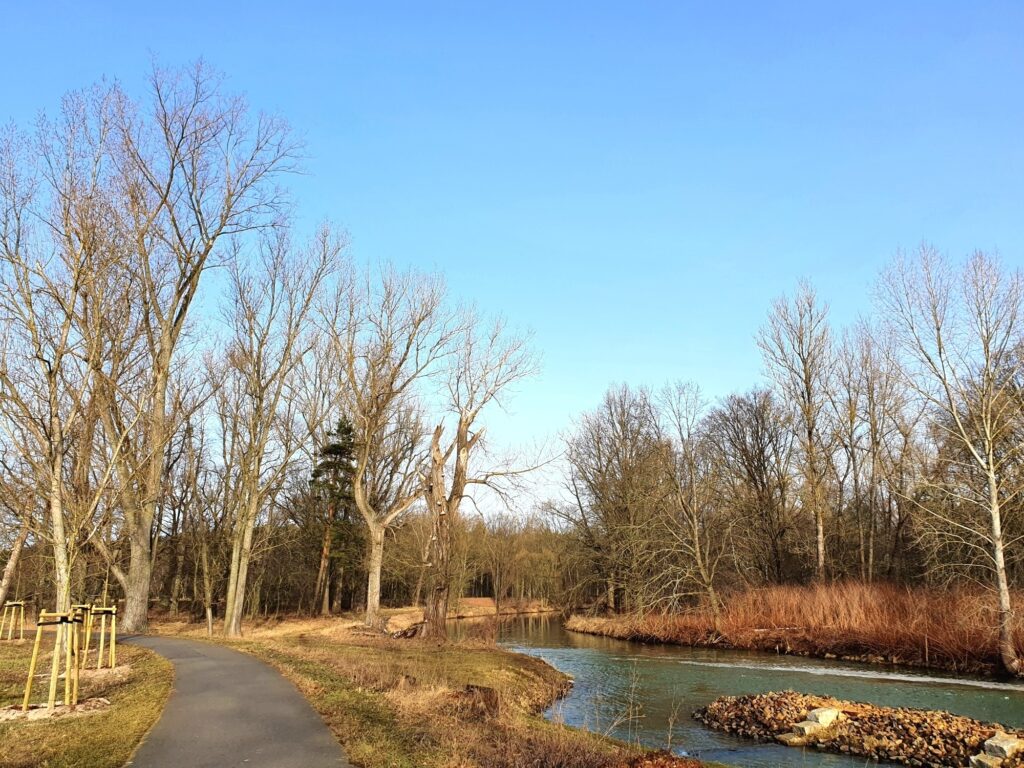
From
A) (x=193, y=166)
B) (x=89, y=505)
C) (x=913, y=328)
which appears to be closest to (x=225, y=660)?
(x=89, y=505)

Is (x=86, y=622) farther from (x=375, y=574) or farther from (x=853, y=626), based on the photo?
(x=853, y=626)

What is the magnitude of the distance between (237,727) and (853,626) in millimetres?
22197

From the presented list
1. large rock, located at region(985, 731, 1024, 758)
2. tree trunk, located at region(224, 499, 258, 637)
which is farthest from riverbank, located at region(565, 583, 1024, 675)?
tree trunk, located at region(224, 499, 258, 637)

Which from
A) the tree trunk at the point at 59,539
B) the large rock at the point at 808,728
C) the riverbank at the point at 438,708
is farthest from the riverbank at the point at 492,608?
the tree trunk at the point at 59,539

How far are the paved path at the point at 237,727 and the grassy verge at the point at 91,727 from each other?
8.3 inches

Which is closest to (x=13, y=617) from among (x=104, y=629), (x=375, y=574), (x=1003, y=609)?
(x=104, y=629)

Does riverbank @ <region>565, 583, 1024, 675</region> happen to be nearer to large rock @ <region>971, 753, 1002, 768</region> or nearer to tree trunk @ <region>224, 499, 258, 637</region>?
large rock @ <region>971, 753, 1002, 768</region>

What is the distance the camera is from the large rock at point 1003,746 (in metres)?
10.1

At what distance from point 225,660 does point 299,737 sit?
7.27 meters

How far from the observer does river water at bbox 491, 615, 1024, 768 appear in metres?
11.9

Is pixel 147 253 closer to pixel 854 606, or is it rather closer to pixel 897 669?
pixel 897 669

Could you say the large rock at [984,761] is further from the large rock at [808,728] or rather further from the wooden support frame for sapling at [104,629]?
the wooden support frame for sapling at [104,629]

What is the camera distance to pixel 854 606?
24.3m

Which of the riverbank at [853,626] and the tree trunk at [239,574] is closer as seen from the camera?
the riverbank at [853,626]
